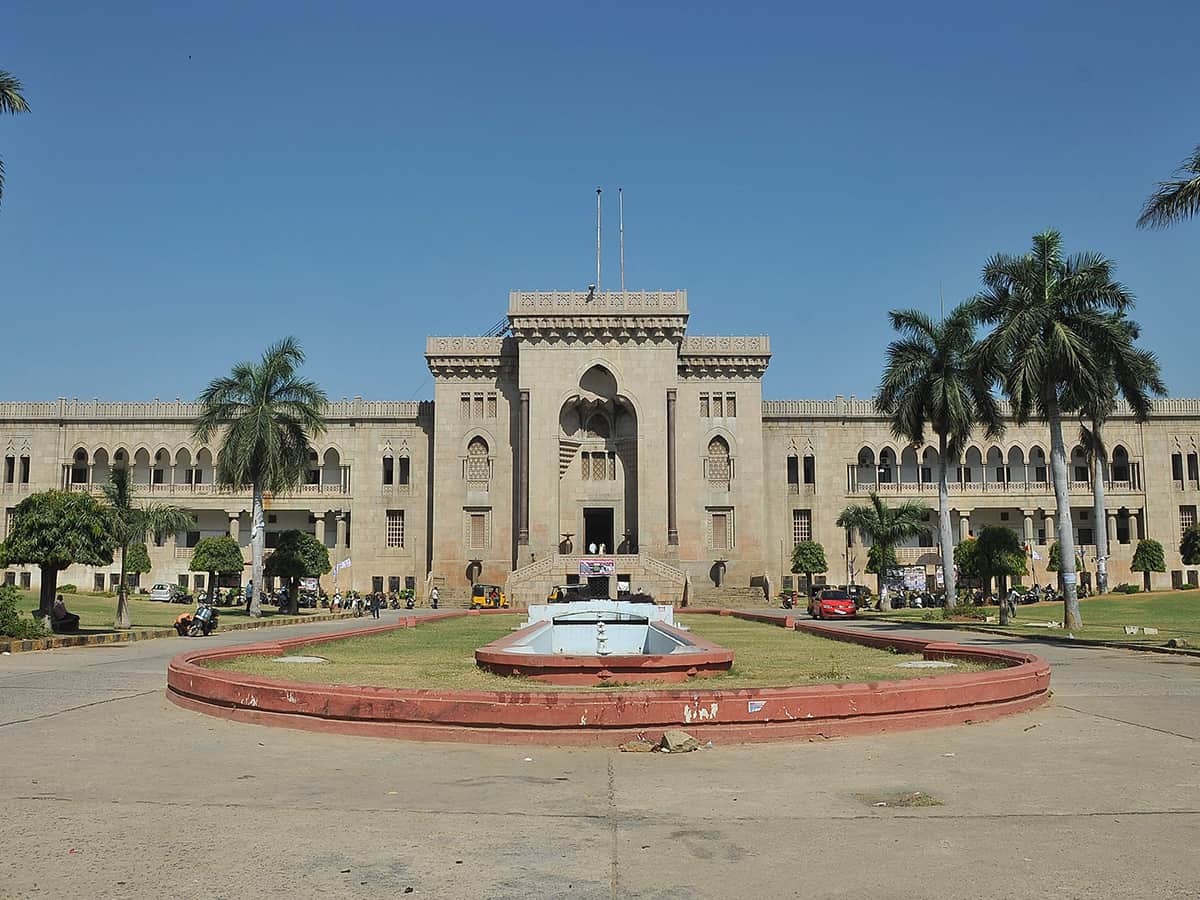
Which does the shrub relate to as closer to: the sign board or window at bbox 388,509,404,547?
the sign board

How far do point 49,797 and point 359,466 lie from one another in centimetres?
5943

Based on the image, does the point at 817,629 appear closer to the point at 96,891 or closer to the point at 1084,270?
the point at 1084,270

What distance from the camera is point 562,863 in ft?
18.2

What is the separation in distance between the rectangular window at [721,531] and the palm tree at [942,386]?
69.0 ft

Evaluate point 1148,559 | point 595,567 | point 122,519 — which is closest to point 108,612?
point 122,519

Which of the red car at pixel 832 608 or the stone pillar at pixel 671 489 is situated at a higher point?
the stone pillar at pixel 671 489

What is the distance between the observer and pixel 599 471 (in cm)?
6269

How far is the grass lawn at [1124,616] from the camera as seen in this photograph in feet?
88.5

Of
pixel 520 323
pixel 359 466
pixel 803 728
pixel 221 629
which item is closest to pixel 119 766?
pixel 803 728

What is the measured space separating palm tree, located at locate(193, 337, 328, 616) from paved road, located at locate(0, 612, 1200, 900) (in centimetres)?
3244

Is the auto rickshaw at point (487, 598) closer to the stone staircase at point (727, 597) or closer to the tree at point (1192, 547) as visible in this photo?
the stone staircase at point (727, 597)

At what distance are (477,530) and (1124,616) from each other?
3590cm

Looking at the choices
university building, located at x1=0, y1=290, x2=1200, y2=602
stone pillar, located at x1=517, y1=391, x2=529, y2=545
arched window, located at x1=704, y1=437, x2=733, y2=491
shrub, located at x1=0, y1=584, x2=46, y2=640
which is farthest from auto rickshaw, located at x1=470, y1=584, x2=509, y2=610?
shrub, located at x1=0, y1=584, x2=46, y2=640

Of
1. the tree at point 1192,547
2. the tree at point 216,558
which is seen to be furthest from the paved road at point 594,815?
the tree at point 1192,547
